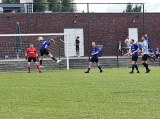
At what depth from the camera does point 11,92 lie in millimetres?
10969

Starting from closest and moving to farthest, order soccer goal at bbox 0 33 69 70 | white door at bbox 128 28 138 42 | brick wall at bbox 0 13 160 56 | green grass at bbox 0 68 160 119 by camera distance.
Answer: green grass at bbox 0 68 160 119, soccer goal at bbox 0 33 69 70, brick wall at bbox 0 13 160 56, white door at bbox 128 28 138 42

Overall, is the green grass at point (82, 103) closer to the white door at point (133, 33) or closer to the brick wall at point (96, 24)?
the brick wall at point (96, 24)

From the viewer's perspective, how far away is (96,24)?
3638 cm

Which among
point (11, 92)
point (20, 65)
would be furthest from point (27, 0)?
point (11, 92)

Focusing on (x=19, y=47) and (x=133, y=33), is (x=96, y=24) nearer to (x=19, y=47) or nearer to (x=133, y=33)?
(x=133, y=33)

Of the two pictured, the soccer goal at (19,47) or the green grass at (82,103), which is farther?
the soccer goal at (19,47)

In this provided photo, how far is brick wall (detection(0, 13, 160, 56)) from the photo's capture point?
33.8m

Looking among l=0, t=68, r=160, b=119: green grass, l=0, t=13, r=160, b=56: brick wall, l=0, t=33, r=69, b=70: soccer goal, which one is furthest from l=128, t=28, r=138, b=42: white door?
l=0, t=68, r=160, b=119: green grass

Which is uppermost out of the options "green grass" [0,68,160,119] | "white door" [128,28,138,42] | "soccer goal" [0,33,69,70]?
"white door" [128,28,138,42]

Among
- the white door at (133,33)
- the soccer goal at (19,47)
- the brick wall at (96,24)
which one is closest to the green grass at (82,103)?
the soccer goal at (19,47)

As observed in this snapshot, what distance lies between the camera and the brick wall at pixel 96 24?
3381cm

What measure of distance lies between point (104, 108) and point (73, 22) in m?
28.1

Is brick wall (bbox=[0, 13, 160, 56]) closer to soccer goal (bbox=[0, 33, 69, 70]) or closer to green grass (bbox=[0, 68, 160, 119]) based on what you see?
soccer goal (bbox=[0, 33, 69, 70])

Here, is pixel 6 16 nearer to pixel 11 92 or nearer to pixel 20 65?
pixel 20 65
